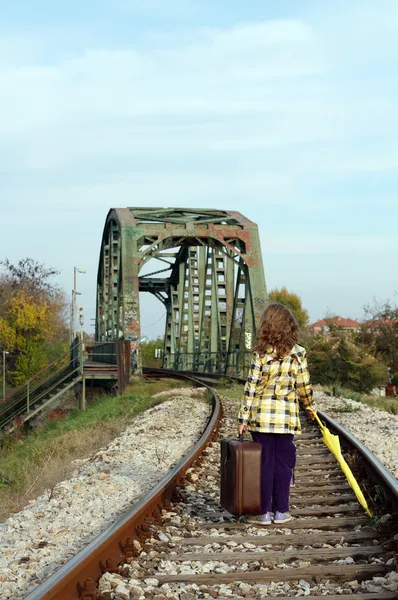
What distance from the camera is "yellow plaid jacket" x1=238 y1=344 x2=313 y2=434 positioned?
493 centimetres

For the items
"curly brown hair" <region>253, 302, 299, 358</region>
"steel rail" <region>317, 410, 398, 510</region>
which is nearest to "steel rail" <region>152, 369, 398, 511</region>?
"steel rail" <region>317, 410, 398, 510</region>

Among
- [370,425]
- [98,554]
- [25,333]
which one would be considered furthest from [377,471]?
[25,333]

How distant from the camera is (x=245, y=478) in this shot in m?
4.82

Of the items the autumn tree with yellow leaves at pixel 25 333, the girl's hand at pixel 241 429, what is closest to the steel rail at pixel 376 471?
the girl's hand at pixel 241 429

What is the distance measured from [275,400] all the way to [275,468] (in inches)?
17.1

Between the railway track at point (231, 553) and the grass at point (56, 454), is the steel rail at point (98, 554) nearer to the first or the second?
the railway track at point (231, 553)

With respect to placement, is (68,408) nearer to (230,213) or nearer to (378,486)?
(230,213)

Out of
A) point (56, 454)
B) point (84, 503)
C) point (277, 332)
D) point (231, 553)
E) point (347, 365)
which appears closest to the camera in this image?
point (231, 553)

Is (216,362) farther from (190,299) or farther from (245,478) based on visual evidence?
(245,478)

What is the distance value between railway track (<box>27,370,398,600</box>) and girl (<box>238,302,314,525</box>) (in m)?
0.24

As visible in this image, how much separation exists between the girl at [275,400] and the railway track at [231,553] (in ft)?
0.80

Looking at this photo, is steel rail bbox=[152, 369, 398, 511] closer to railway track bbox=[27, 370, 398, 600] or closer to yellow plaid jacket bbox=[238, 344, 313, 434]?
railway track bbox=[27, 370, 398, 600]

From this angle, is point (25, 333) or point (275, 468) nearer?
point (275, 468)

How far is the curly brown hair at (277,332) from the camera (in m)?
4.92
